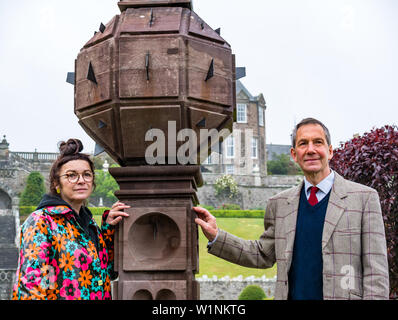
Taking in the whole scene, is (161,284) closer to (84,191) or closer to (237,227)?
(84,191)

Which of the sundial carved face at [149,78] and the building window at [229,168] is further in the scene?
the building window at [229,168]

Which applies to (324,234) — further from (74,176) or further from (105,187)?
(105,187)

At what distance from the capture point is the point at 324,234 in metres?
2.21

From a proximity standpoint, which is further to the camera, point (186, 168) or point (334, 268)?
point (186, 168)

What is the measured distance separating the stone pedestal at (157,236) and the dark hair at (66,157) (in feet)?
0.81

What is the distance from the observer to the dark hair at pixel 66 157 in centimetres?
247

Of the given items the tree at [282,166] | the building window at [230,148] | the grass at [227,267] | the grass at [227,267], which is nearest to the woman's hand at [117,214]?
the grass at [227,267]

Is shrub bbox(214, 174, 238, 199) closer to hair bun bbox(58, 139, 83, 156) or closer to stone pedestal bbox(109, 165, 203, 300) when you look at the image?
stone pedestal bbox(109, 165, 203, 300)

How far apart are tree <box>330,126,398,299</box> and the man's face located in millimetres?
3441

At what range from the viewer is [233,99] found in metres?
2.81

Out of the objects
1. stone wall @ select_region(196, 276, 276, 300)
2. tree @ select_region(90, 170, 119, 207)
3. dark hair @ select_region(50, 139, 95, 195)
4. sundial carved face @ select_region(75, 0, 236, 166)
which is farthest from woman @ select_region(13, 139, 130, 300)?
tree @ select_region(90, 170, 119, 207)

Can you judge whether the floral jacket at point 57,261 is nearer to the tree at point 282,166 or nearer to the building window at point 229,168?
the building window at point 229,168
